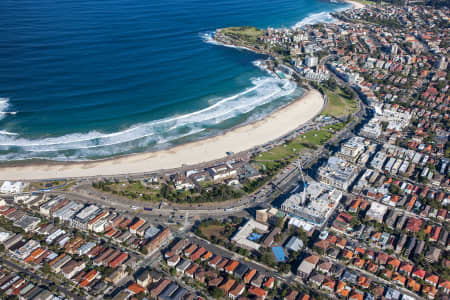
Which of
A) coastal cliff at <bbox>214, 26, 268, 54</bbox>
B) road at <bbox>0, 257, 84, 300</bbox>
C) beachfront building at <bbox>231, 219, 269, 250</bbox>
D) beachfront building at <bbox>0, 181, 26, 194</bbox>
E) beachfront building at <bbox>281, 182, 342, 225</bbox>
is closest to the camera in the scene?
road at <bbox>0, 257, 84, 300</bbox>

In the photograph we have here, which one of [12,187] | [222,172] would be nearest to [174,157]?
[222,172]

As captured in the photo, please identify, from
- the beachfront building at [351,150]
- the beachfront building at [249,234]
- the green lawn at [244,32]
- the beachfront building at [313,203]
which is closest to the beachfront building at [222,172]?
the beachfront building at [313,203]

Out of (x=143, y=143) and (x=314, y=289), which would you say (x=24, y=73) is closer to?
(x=143, y=143)

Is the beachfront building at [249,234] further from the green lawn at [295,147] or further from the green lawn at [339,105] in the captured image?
the green lawn at [339,105]

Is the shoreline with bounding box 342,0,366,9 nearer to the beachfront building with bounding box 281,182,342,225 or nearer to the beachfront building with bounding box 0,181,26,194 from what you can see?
the beachfront building with bounding box 281,182,342,225

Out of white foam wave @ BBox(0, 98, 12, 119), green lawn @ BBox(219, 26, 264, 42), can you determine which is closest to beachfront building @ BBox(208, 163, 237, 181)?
white foam wave @ BBox(0, 98, 12, 119)

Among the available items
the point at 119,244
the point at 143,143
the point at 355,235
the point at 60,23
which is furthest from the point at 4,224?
the point at 60,23
